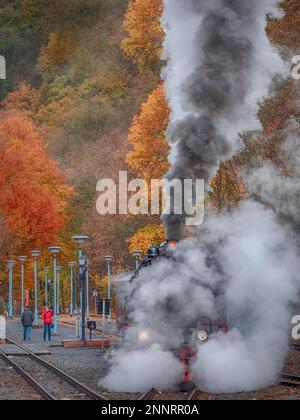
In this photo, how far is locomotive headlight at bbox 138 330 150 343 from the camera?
18.9 metres

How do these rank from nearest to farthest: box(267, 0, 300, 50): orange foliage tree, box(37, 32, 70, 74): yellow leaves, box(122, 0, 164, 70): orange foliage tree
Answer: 1. box(267, 0, 300, 50): orange foliage tree
2. box(122, 0, 164, 70): orange foliage tree
3. box(37, 32, 70, 74): yellow leaves

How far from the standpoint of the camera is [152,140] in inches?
1548

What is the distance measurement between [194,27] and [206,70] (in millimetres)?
1092

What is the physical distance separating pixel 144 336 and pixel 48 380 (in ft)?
14.8

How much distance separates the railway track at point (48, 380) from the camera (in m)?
18.8

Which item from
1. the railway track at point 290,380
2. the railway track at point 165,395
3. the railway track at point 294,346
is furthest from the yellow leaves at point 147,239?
the railway track at point 165,395

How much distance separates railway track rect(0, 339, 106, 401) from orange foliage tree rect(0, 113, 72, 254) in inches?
964

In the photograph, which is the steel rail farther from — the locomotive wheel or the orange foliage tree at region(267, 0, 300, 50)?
the orange foliage tree at region(267, 0, 300, 50)

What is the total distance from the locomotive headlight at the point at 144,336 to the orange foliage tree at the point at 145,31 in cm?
2591

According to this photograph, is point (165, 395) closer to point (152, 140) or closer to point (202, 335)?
point (202, 335)

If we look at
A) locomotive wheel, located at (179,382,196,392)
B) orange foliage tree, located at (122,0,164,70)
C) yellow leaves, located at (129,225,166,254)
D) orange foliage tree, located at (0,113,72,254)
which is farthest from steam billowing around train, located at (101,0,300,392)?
orange foliage tree, located at (0,113,72,254)

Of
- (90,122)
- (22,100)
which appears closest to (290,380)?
(90,122)
